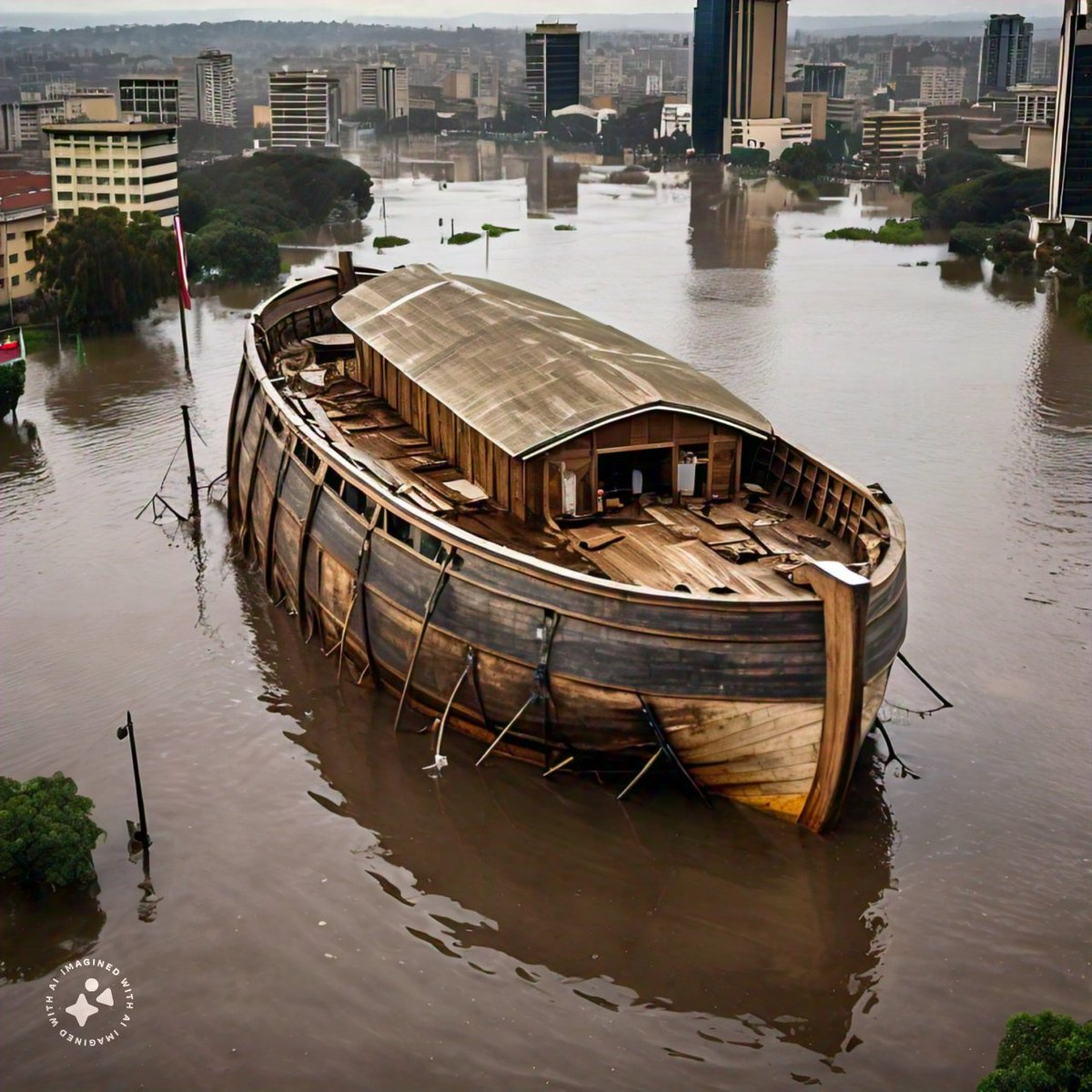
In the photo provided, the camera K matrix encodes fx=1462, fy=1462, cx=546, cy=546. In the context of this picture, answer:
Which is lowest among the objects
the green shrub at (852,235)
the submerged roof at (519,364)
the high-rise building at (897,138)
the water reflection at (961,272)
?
the water reflection at (961,272)

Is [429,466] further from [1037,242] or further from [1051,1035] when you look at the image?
[1037,242]

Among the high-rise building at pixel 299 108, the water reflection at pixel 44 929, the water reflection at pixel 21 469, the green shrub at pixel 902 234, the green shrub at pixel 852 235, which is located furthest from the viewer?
the high-rise building at pixel 299 108

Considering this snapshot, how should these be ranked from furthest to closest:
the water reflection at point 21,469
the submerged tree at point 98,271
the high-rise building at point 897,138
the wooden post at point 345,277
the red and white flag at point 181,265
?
the high-rise building at point 897,138
the submerged tree at point 98,271
the red and white flag at point 181,265
the wooden post at point 345,277
the water reflection at point 21,469

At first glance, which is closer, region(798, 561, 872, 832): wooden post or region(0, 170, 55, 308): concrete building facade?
region(798, 561, 872, 832): wooden post

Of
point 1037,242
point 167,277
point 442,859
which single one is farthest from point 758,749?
point 1037,242

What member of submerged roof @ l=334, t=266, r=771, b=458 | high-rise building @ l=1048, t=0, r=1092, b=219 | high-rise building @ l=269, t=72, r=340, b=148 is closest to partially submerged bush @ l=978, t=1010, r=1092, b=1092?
submerged roof @ l=334, t=266, r=771, b=458

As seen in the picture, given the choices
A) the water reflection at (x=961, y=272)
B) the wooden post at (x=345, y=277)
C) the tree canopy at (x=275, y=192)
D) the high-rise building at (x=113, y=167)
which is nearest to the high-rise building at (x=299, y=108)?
the tree canopy at (x=275, y=192)

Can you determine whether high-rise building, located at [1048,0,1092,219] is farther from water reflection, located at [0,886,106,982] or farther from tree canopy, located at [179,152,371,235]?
water reflection, located at [0,886,106,982]

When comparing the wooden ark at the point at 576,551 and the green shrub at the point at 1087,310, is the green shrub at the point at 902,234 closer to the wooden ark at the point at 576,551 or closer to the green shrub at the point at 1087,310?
the green shrub at the point at 1087,310
